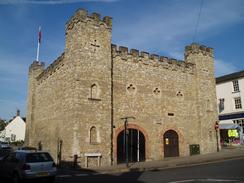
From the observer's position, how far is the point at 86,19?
2070 cm

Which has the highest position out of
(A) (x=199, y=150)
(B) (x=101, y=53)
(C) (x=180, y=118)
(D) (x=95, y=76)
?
(B) (x=101, y=53)

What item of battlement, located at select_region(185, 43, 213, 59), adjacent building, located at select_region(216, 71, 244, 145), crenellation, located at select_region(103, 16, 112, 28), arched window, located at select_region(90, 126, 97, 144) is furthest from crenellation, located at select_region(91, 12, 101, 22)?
adjacent building, located at select_region(216, 71, 244, 145)

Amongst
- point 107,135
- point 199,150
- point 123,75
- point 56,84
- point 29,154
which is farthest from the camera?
point 199,150

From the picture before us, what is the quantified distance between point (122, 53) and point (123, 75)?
1.79 metres

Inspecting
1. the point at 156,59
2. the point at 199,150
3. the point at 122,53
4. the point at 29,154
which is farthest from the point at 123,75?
the point at 29,154

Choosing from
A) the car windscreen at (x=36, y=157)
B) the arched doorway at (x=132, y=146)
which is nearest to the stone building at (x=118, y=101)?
the arched doorway at (x=132, y=146)

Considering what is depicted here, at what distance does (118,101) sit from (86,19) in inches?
255

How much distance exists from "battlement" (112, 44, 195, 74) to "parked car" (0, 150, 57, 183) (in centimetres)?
1167

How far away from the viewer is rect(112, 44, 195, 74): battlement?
22589 mm

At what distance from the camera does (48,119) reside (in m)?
25.1

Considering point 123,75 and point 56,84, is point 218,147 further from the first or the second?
point 56,84

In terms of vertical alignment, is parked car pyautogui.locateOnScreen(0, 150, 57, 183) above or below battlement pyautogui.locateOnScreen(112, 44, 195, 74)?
below

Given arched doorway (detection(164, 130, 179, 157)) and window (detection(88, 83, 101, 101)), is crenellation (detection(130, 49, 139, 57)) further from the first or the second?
arched doorway (detection(164, 130, 179, 157))

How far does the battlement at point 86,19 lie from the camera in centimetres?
2059
